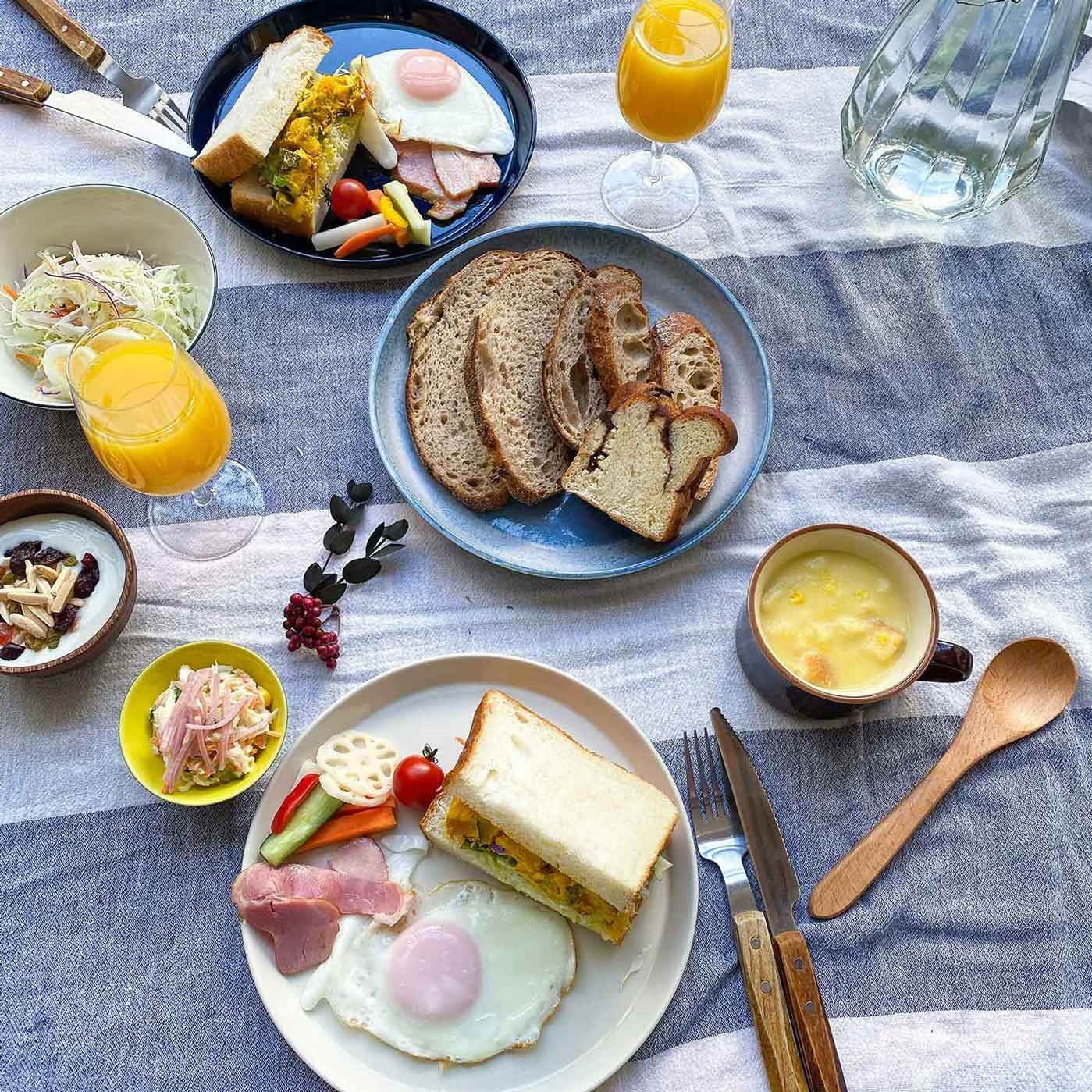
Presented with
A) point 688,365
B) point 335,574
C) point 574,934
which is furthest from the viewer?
point 688,365

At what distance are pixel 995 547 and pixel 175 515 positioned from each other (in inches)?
70.0

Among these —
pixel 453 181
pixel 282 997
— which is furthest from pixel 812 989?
pixel 453 181

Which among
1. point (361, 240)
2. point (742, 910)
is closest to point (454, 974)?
point (742, 910)

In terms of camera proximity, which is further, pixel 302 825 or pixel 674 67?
pixel 674 67

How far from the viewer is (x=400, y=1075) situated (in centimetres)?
179

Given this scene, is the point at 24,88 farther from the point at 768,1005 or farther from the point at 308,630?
the point at 768,1005

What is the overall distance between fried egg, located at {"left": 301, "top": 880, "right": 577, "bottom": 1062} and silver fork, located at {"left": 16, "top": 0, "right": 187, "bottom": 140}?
6.18 ft

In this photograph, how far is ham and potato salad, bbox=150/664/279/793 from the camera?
1.86 meters

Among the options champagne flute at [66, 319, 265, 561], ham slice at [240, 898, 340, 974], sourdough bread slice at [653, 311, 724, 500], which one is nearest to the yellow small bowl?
ham slice at [240, 898, 340, 974]

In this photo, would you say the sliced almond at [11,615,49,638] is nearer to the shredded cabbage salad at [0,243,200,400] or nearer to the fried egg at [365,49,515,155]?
the shredded cabbage salad at [0,243,200,400]

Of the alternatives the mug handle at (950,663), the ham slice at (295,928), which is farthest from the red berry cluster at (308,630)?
the mug handle at (950,663)

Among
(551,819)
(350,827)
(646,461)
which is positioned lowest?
(350,827)

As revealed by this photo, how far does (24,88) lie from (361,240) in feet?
3.05

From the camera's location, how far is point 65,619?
196 cm
